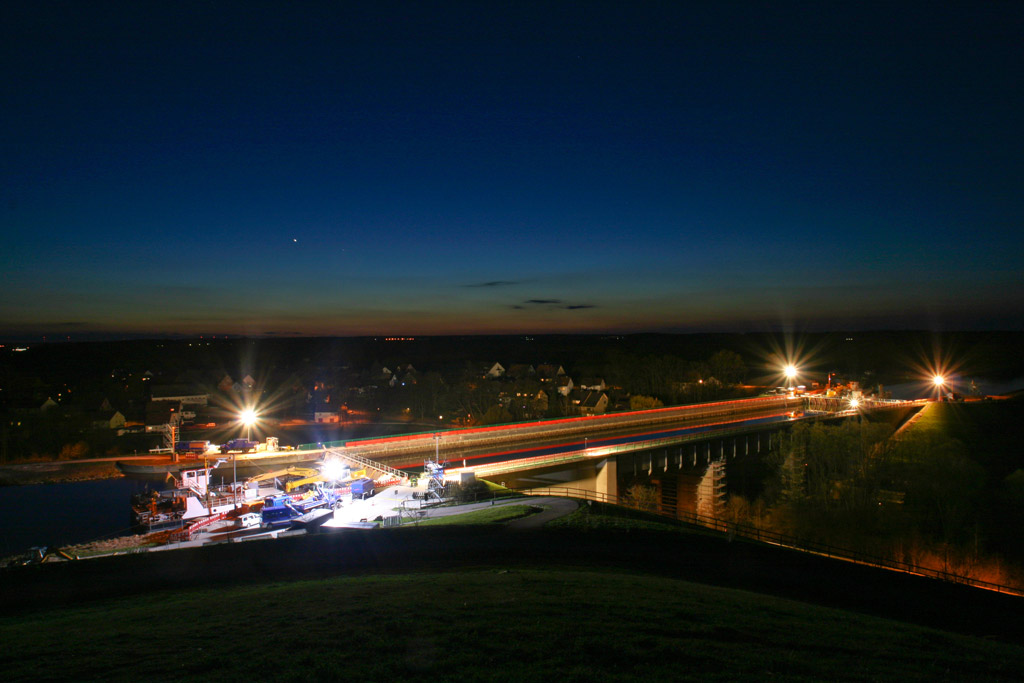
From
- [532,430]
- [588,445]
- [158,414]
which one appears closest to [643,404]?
[532,430]

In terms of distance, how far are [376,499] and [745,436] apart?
3268cm

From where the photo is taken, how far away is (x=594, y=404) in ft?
207

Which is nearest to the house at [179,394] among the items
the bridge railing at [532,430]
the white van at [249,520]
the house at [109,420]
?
the house at [109,420]

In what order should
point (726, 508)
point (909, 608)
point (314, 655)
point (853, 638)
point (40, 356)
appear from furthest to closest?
1. point (40, 356)
2. point (726, 508)
3. point (909, 608)
4. point (853, 638)
5. point (314, 655)

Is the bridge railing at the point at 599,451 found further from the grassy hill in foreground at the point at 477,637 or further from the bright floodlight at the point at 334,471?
the grassy hill in foreground at the point at 477,637

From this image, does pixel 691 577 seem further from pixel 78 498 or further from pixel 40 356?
pixel 40 356

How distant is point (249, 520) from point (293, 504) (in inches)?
82.5

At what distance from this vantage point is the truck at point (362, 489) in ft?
84.3

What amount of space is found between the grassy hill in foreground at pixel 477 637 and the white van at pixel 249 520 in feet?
35.9

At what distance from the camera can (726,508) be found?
3750 cm

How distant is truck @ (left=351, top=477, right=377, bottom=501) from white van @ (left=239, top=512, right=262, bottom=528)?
4.06 metres

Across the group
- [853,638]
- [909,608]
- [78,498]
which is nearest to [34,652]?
[853,638]

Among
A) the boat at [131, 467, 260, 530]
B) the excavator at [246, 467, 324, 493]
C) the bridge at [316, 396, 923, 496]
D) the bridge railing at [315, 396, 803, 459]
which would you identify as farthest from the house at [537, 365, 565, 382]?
the boat at [131, 467, 260, 530]

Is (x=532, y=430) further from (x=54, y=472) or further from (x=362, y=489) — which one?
(x=54, y=472)
